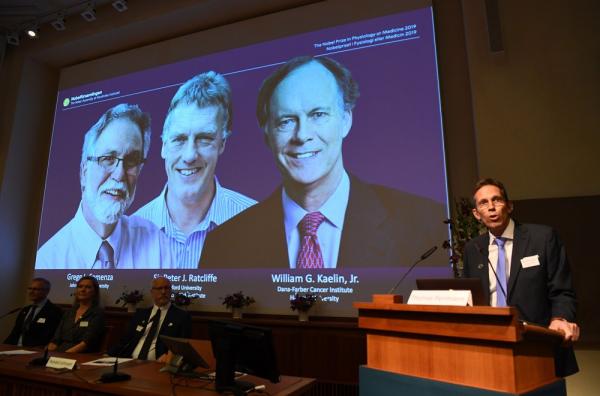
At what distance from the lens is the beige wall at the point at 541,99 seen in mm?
3221

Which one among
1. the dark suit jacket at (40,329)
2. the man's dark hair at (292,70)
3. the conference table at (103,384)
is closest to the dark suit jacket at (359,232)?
the man's dark hair at (292,70)

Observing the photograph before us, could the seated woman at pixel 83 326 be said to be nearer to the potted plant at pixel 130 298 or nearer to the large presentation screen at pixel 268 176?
the potted plant at pixel 130 298

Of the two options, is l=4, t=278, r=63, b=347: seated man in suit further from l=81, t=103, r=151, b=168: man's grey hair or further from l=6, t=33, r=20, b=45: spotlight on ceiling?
l=6, t=33, r=20, b=45: spotlight on ceiling

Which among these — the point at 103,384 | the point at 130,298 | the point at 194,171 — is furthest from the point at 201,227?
the point at 103,384

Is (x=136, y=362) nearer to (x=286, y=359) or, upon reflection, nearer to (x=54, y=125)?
(x=286, y=359)

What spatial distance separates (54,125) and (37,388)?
457 centimetres

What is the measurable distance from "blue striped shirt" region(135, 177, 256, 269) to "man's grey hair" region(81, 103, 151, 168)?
113 cm

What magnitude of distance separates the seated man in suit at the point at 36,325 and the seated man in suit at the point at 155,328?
0.91 m

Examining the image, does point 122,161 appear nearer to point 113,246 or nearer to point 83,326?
point 113,246

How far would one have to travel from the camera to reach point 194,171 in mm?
4695

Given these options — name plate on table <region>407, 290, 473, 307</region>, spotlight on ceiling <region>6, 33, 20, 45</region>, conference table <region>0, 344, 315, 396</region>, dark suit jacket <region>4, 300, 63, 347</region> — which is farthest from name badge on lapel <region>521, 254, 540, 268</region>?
spotlight on ceiling <region>6, 33, 20, 45</region>

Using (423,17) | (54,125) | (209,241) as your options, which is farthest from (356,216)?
(54,125)

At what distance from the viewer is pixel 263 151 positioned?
440cm

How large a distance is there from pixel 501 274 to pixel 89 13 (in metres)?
5.77
